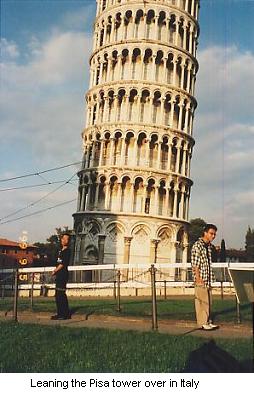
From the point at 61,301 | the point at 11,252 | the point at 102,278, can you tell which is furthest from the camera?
the point at 11,252

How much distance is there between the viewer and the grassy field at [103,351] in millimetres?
4000

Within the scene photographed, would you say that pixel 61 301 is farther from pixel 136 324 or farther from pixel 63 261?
pixel 136 324

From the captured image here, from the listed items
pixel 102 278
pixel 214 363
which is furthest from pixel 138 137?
pixel 214 363

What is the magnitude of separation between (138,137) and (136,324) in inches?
988

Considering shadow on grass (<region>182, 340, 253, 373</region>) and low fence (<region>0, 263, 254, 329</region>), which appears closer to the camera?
shadow on grass (<region>182, 340, 253, 373</region>)

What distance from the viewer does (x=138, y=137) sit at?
3122 cm

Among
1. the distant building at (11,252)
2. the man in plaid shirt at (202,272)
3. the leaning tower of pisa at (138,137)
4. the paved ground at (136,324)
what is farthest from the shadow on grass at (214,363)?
the distant building at (11,252)

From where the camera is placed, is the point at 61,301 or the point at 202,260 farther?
the point at 61,301

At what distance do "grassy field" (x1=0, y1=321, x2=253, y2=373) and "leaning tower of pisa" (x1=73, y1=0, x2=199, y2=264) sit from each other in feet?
80.0

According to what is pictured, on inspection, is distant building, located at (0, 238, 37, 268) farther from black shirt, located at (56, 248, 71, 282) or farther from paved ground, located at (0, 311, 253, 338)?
black shirt, located at (56, 248, 71, 282)

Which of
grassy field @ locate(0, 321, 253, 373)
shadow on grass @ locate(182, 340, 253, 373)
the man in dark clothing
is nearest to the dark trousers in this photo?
the man in dark clothing

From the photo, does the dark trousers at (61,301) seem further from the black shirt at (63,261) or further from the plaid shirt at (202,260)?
the plaid shirt at (202,260)

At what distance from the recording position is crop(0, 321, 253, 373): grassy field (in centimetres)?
400

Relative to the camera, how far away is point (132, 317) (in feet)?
24.3
